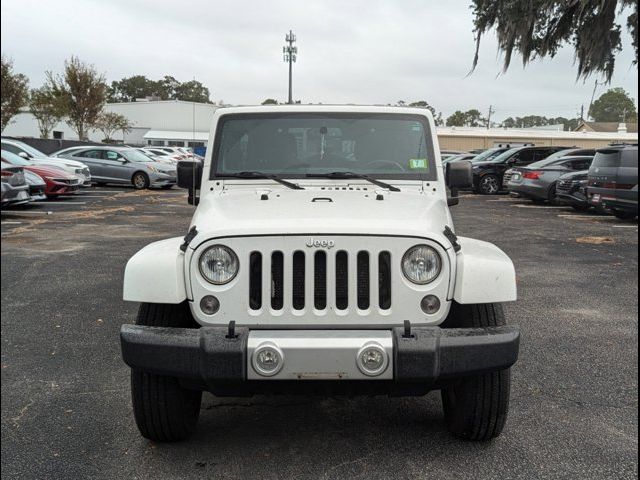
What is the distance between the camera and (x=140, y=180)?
868 inches

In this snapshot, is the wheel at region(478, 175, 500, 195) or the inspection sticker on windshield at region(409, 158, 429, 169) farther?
the wheel at region(478, 175, 500, 195)

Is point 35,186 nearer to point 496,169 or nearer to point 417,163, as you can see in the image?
point 417,163

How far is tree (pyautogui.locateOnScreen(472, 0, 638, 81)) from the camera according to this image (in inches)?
594

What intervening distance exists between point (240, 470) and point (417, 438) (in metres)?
1.00

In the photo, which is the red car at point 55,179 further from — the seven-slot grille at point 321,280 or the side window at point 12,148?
the seven-slot grille at point 321,280

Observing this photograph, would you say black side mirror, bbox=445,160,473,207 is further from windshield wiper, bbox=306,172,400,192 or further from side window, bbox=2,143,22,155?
side window, bbox=2,143,22,155

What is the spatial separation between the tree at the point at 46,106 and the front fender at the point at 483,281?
42428 millimetres

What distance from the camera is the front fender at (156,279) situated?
3.01 meters

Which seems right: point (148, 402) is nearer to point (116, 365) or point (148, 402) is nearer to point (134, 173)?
point (116, 365)

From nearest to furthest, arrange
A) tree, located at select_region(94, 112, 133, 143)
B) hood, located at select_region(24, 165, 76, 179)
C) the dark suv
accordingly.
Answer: hood, located at select_region(24, 165, 76, 179) → the dark suv → tree, located at select_region(94, 112, 133, 143)

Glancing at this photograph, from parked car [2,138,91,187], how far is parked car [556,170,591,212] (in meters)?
13.2

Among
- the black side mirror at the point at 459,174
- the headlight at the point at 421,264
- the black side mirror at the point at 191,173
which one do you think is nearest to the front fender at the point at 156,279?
the headlight at the point at 421,264

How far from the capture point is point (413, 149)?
14.2 ft

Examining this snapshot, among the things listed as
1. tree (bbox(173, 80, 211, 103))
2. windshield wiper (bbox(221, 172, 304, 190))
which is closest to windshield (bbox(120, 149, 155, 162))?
windshield wiper (bbox(221, 172, 304, 190))
